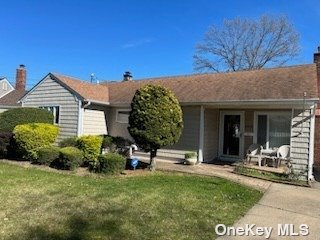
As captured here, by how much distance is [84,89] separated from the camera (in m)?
17.5

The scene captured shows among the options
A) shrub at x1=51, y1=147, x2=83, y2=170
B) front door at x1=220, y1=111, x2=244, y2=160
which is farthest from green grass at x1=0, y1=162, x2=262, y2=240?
front door at x1=220, y1=111, x2=244, y2=160

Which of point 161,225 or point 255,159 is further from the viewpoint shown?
point 255,159

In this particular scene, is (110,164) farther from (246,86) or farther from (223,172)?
(246,86)

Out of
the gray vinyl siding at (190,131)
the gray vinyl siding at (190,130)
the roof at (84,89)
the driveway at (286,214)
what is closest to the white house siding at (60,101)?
the roof at (84,89)

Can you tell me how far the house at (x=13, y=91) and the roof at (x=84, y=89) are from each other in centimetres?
909

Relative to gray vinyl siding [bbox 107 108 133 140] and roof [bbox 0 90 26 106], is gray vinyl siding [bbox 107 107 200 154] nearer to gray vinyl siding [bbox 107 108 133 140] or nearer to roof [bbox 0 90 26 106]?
gray vinyl siding [bbox 107 108 133 140]

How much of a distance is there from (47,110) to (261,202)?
12358 millimetres

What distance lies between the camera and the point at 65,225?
597 centimetres

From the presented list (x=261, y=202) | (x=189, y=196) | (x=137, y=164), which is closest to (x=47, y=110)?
(x=137, y=164)

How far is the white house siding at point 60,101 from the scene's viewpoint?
54.4ft

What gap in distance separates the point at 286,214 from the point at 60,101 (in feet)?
42.4

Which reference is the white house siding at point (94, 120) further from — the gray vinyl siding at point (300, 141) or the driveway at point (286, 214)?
the driveway at point (286, 214)

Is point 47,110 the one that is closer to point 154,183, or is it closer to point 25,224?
point 154,183

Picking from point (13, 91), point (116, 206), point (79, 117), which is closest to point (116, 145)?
point (79, 117)
